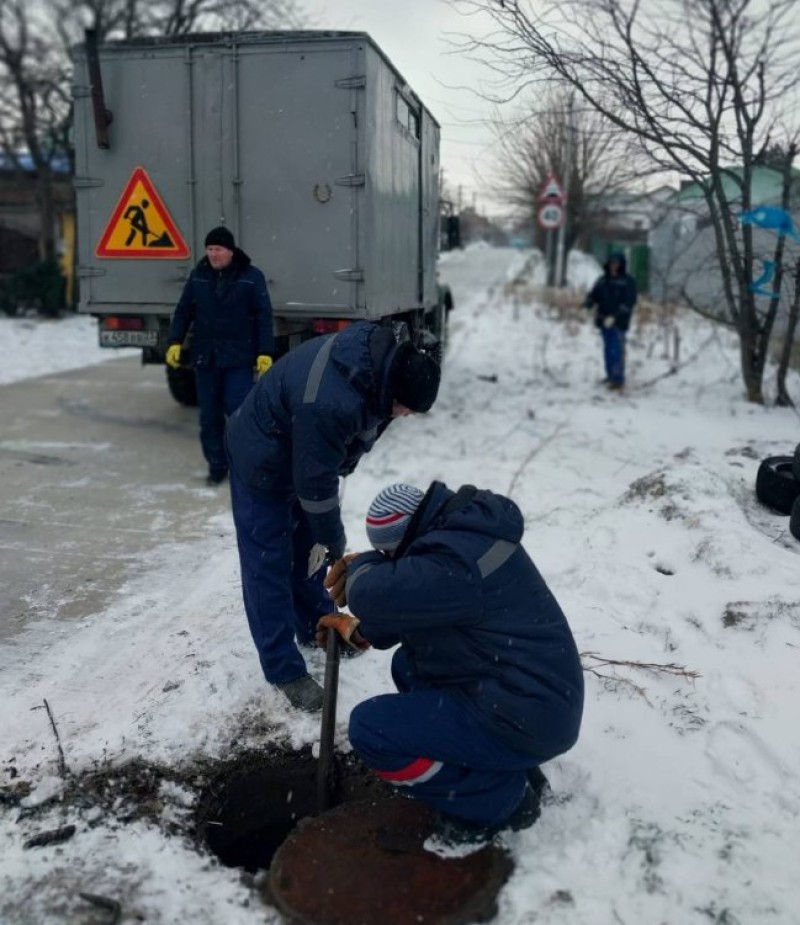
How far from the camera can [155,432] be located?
810 cm

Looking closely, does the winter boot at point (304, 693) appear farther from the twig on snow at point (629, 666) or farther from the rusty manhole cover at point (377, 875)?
the twig on snow at point (629, 666)

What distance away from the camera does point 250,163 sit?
663cm

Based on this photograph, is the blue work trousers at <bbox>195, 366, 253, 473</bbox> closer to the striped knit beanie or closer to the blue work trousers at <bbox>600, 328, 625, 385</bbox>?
the striped knit beanie

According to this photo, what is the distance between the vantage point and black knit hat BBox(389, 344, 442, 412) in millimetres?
2979

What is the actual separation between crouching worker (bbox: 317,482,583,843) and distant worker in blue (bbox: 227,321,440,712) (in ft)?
1.47

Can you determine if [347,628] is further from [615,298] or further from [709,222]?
[615,298]

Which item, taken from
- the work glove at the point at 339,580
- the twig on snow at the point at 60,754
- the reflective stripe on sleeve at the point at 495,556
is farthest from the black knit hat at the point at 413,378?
the twig on snow at the point at 60,754

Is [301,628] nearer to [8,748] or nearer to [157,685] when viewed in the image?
[157,685]

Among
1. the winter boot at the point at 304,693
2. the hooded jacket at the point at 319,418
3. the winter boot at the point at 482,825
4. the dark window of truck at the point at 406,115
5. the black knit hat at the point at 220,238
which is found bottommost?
the winter boot at the point at 482,825

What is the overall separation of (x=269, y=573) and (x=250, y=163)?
4.24 meters

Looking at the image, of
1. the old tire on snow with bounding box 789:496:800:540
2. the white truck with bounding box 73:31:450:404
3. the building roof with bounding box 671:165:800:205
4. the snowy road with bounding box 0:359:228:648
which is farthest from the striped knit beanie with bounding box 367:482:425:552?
the building roof with bounding box 671:165:800:205

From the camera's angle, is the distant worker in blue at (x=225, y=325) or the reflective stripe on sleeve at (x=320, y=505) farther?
the distant worker in blue at (x=225, y=325)

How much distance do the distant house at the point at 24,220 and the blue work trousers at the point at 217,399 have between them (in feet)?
53.5

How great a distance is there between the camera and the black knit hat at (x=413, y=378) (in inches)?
117
